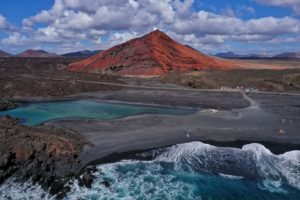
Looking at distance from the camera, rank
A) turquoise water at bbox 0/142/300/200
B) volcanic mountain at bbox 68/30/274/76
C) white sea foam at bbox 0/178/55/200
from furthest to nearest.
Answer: volcanic mountain at bbox 68/30/274/76 < turquoise water at bbox 0/142/300/200 < white sea foam at bbox 0/178/55/200

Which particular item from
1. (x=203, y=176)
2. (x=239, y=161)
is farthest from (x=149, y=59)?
(x=203, y=176)

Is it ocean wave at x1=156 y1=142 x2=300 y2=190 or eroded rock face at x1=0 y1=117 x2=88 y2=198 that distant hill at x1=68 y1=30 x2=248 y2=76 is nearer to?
ocean wave at x1=156 y1=142 x2=300 y2=190

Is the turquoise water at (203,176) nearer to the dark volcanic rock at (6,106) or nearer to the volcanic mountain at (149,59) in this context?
the dark volcanic rock at (6,106)

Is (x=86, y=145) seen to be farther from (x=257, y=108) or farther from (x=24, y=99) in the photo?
(x=24, y=99)

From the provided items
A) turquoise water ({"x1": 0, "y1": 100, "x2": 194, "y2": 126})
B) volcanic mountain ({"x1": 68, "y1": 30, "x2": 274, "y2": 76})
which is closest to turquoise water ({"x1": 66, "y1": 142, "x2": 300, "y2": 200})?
turquoise water ({"x1": 0, "y1": 100, "x2": 194, "y2": 126})

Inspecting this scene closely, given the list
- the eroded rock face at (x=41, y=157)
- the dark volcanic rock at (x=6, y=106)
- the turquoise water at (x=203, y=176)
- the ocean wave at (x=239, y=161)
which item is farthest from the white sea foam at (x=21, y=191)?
the dark volcanic rock at (x=6, y=106)

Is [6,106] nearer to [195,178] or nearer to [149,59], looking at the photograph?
[195,178]

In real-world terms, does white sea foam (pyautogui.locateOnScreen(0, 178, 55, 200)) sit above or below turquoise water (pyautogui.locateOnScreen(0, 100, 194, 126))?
below
